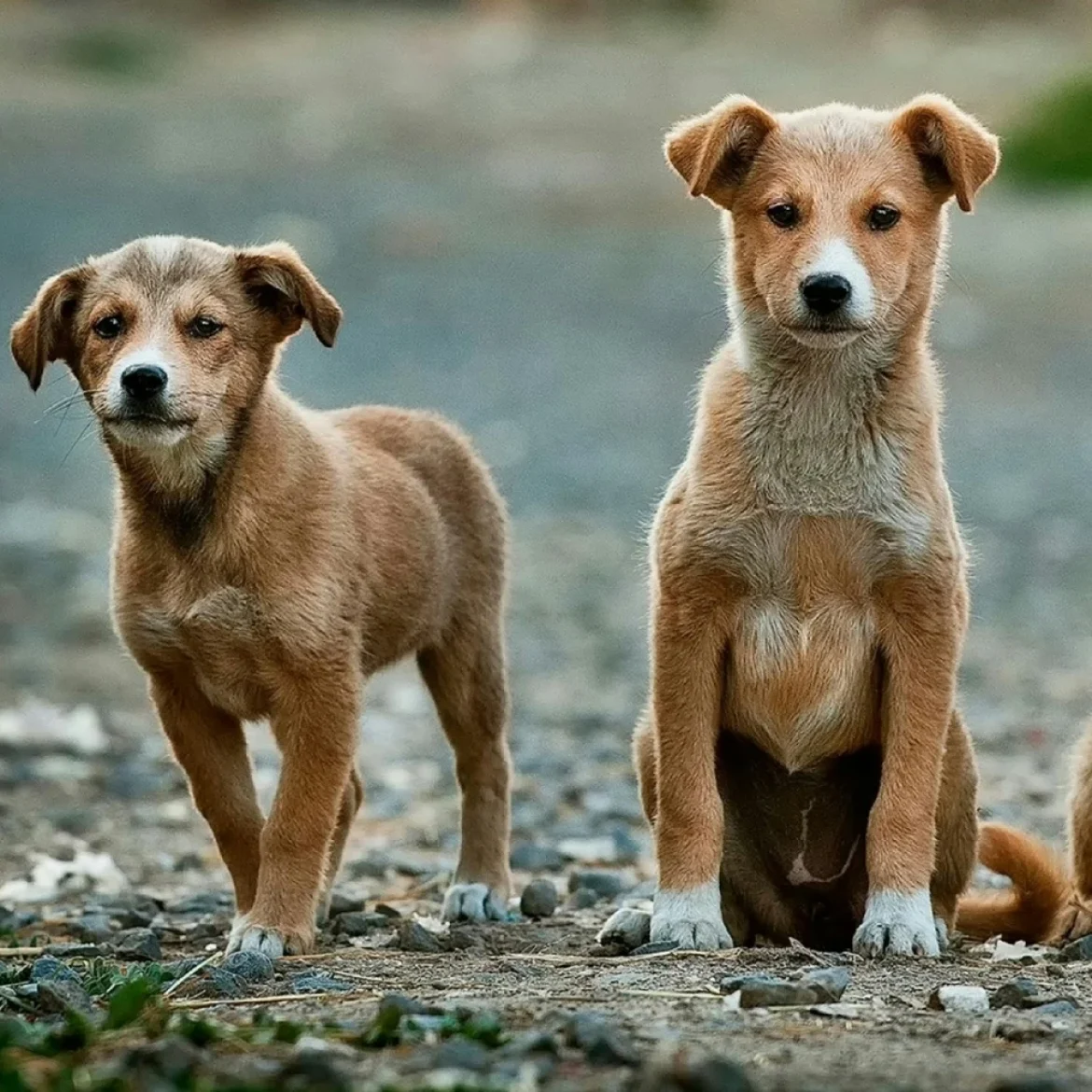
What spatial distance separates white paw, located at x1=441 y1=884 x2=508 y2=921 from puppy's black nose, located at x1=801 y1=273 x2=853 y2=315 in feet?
7.31

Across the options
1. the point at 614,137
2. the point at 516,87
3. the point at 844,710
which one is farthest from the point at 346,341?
the point at 844,710

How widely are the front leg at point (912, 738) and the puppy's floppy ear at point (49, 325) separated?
8.04 ft

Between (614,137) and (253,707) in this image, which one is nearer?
(253,707)

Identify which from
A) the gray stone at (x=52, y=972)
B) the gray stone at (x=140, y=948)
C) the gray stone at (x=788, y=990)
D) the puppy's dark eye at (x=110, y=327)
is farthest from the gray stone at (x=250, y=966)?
the puppy's dark eye at (x=110, y=327)

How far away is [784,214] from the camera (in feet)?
20.6

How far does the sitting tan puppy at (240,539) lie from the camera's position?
253 inches

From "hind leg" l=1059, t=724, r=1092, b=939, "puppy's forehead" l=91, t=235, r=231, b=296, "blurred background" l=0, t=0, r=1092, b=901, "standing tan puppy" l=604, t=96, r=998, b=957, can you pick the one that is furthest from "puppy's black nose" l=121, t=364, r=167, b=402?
"hind leg" l=1059, t=724, r=1092, b=939

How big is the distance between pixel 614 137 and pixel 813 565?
22804mm

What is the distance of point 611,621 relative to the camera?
12.9 metres

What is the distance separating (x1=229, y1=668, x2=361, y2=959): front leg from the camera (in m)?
6.41

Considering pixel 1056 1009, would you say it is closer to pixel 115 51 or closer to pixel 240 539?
pixel 240 539

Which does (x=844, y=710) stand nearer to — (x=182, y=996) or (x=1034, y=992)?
(x=1034, y=992)

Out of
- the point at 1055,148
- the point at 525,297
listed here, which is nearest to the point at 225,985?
the point at 525,297

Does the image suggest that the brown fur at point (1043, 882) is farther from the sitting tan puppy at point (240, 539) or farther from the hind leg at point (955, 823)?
the sitting tan puppy at point (240, 539)
